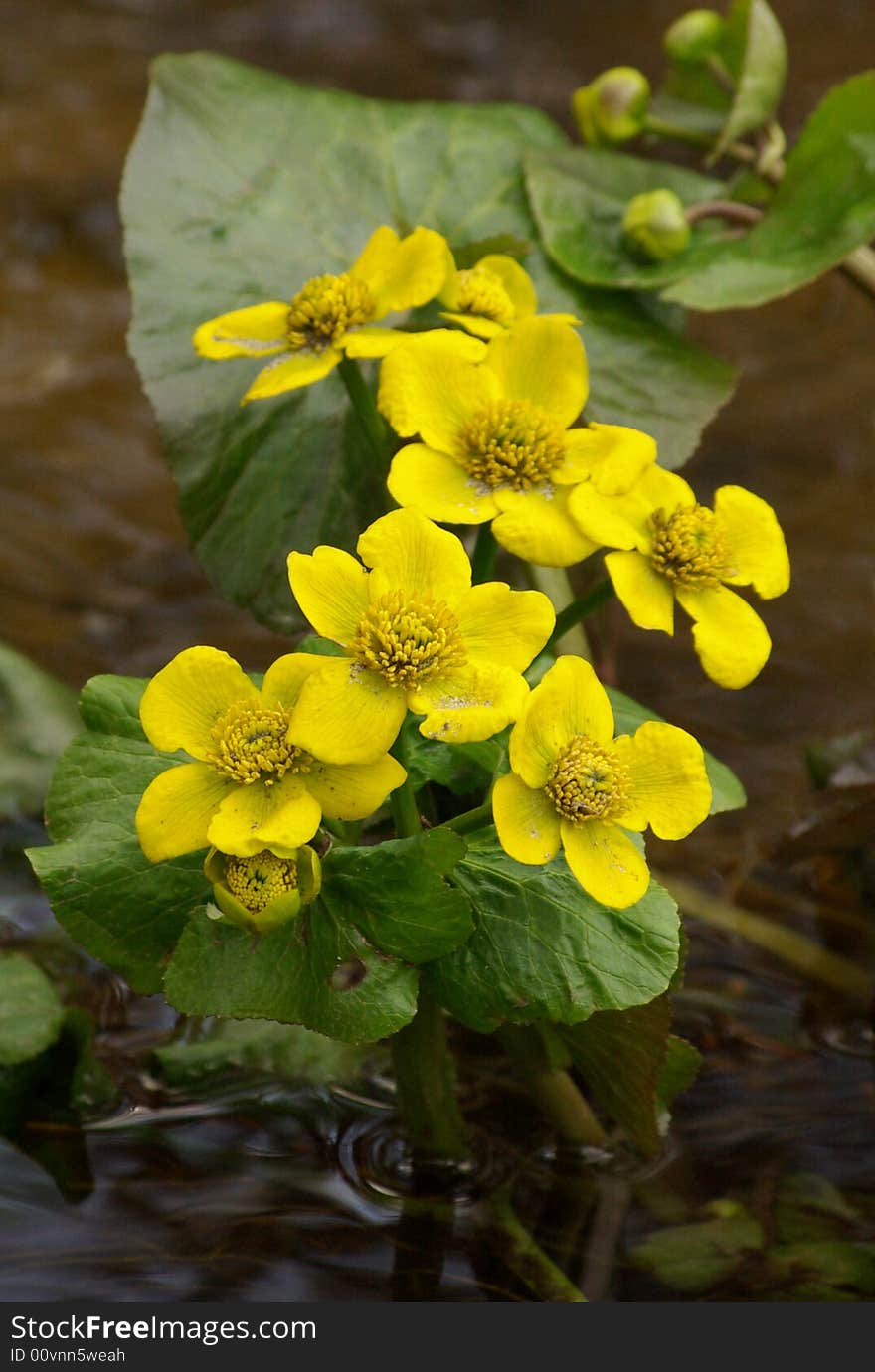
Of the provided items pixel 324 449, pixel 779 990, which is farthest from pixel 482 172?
pixel 779 990

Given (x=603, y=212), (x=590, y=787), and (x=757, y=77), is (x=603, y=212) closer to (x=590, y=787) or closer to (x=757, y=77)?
(x=757, y=77)

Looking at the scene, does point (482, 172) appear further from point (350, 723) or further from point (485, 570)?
point (350, 723)

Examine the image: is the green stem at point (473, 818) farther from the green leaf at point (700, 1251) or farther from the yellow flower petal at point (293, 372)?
the green leaf at point (700, 1251)

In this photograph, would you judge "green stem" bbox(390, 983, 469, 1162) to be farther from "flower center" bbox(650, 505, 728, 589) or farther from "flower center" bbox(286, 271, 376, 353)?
"flower center" bbox(286, 271, 376, 353)

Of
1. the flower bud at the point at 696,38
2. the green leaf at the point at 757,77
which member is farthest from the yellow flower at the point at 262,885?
the flower bud at the point at 696,38

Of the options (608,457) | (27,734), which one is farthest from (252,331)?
(27,734)
